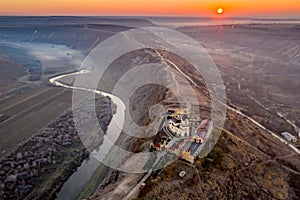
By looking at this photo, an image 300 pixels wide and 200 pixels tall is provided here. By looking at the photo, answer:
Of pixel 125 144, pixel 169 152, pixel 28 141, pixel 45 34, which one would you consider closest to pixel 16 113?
pixel 28 141

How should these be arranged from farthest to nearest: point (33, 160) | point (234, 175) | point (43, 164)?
point (33, 160) → point (43, 164) → point (234, 175)

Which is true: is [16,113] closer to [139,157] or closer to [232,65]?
[139,157]

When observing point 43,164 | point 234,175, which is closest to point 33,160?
point 43,164

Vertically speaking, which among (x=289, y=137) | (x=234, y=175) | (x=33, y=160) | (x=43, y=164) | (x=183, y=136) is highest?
(x=183, y=136)

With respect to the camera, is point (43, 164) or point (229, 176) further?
point (43, 164)

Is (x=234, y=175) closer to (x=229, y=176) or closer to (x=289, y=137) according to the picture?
(x=229, y=176)

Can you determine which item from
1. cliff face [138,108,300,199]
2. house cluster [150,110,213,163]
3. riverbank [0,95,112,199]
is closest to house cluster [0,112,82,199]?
riverbank [0,95,112,199]

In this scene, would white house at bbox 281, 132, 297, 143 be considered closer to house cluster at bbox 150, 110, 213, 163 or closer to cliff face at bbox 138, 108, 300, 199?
cliff face at bbox 138, 108, 300, 199
